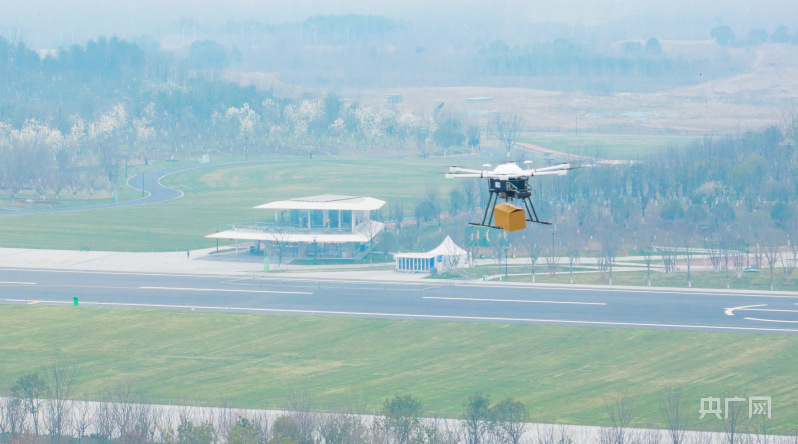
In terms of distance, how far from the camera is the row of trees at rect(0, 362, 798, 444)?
86.8 m

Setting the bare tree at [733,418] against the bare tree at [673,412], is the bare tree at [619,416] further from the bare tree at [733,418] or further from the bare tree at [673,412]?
the bare tree at [733,418]

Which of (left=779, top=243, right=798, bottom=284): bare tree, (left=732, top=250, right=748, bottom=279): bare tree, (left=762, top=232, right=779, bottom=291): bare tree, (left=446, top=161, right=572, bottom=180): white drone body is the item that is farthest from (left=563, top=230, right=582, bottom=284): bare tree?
(left=446, top=161, right=572, bottom=180): white drone body

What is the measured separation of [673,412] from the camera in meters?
99.9

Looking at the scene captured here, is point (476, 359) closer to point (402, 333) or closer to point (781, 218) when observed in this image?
point (402, 333)

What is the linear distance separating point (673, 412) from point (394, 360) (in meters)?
32.2

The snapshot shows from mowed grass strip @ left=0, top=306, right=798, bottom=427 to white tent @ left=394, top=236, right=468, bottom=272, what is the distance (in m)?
32.7

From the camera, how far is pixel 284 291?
151625 millimetres

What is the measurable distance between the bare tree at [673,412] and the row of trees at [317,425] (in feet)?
0.48

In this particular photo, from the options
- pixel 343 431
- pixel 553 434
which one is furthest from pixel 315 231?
pixel 343 431

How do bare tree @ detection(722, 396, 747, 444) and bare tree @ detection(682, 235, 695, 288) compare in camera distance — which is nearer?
bare tree @ detection(722, 396, 747, 444)

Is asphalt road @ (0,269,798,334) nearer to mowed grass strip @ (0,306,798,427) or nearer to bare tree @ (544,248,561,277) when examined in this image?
mowed grass strip @ (0,306,798,427)

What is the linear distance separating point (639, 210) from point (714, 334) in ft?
247

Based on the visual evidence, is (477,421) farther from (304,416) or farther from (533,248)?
(533,248)

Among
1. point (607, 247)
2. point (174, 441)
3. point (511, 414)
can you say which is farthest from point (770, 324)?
point (174, 441)
